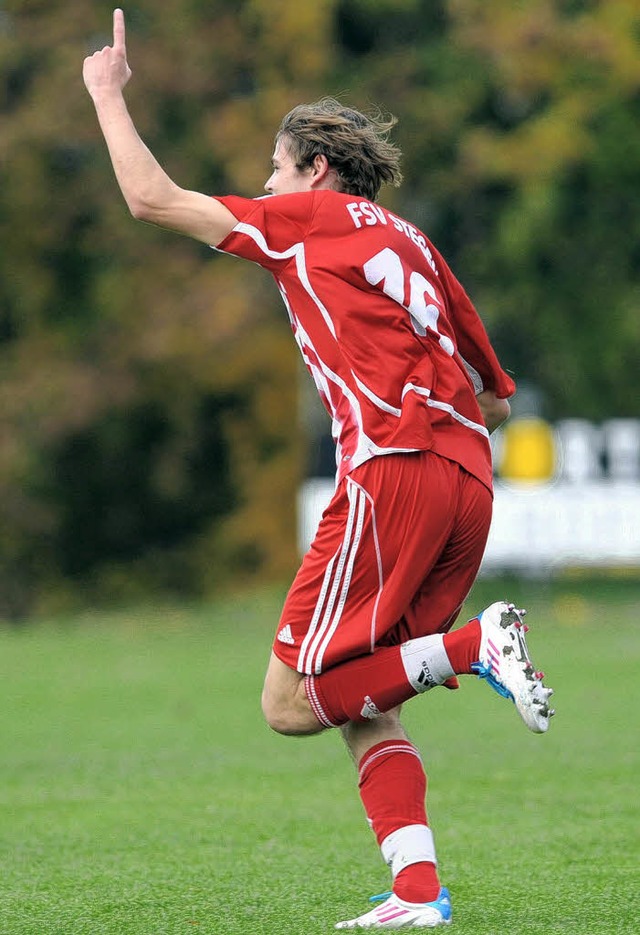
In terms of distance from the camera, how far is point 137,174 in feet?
14.0

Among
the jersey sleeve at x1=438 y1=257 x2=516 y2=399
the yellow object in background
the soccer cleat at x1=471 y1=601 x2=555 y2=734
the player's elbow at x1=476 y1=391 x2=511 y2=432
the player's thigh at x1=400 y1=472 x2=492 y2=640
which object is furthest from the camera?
the yellow object in background

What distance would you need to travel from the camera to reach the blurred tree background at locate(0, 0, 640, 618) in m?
21.8

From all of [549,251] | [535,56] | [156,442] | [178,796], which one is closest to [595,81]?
[535,56]

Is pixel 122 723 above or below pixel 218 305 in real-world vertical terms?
below

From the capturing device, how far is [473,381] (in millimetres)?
4863

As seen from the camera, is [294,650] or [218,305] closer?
[294,650]

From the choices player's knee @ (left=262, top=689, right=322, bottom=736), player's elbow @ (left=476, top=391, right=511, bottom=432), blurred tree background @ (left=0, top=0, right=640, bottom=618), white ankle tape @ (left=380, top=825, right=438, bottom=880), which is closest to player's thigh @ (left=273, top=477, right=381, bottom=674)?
player's knee @ (left=262, top=689, right=322, bottom=736)

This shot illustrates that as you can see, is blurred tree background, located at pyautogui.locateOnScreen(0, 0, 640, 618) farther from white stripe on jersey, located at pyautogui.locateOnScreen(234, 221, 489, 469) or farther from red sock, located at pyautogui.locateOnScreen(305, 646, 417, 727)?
red sock, located at pyautogui.locateOnScreen(305, 646, 417, 727)

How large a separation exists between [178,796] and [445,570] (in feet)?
10.2

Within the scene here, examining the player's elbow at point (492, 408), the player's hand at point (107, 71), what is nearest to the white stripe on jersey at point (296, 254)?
the player's hand at point (107, 71)

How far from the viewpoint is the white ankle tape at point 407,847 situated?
4.43 metres

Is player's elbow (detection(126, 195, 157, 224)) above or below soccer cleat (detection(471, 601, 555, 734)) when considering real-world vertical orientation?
above

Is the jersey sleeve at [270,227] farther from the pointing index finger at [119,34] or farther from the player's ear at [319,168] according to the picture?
the pointing index finger at [119,34]

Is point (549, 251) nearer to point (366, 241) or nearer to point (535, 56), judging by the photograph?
point (535, 56)
